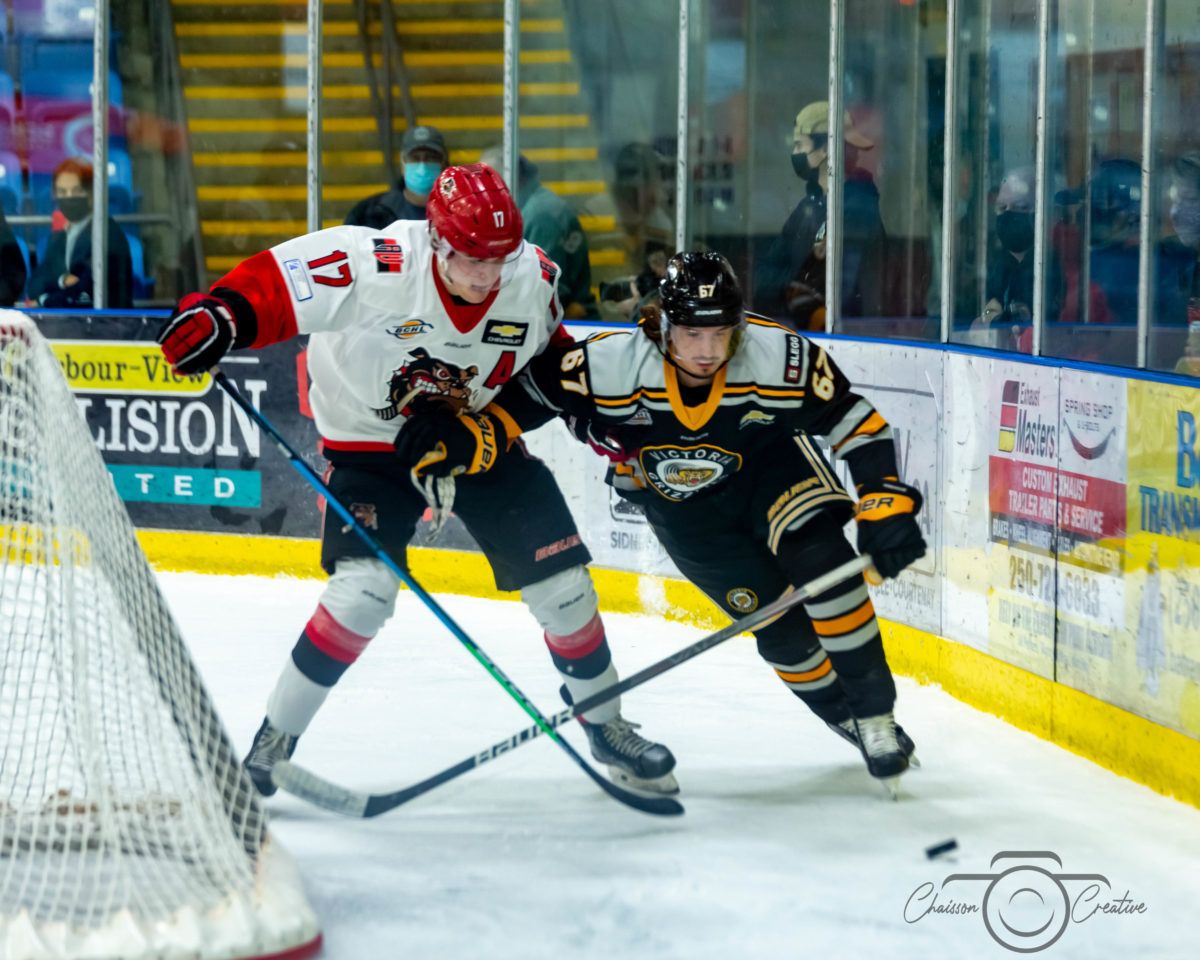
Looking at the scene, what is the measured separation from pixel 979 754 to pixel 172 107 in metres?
4.54

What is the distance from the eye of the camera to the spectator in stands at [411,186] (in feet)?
18.9

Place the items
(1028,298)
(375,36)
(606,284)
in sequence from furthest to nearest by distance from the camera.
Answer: (375,36) → (606,284) → (1028,298)

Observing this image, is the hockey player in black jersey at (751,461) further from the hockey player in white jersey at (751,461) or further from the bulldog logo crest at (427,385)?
the bulldog logo crest at (427,385)

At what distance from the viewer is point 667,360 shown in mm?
3131

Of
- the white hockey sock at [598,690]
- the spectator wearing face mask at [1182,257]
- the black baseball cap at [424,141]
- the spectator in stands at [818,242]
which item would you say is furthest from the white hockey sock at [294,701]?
the black baseball cap at [424,141]

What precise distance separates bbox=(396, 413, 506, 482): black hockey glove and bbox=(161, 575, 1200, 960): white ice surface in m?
0.66

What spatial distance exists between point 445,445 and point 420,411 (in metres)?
0.13

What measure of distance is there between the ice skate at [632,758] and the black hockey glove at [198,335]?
1.03 metres

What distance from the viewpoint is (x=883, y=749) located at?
3238mm

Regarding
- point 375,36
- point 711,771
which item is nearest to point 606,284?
point 375,36

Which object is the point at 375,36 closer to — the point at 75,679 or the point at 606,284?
the point at 606,284

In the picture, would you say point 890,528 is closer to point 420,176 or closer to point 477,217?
point 477,217

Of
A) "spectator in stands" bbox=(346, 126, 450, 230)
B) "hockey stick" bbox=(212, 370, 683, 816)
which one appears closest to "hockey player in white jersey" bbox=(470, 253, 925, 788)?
"hockey stick" bbox=(212, 370, 683, 816)

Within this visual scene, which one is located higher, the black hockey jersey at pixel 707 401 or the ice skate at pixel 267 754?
the black hockey jersey at pixel 707 401
